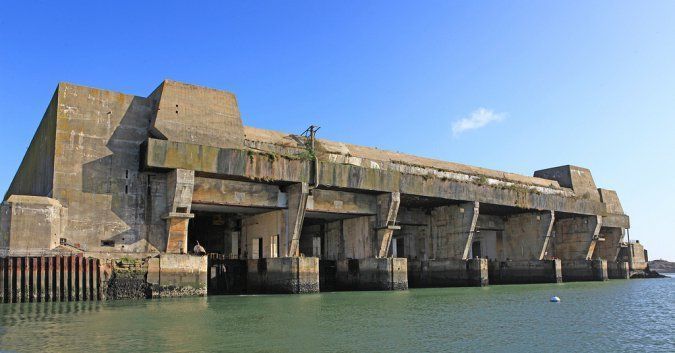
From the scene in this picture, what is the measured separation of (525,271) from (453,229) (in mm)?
9776

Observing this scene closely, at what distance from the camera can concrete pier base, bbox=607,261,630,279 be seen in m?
63.0

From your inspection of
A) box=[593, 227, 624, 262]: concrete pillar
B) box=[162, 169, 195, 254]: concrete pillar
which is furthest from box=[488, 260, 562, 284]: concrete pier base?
box=[162, 169, 195, 254]: concrete pillar

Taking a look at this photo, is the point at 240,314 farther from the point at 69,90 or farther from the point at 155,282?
the point at 69,90

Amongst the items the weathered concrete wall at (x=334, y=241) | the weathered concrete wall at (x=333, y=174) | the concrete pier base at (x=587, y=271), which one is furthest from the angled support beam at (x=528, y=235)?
the weathered concrete wall at (x=334, y=241)

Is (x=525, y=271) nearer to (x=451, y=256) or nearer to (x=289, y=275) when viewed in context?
(x=451, y=256)

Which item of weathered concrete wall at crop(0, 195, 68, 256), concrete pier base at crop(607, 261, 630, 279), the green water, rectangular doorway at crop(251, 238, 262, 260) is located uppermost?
weathered concrete wall at crop(0, 195, 68, 256)

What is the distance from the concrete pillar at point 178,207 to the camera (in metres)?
30.3

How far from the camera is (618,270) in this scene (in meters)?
63.2

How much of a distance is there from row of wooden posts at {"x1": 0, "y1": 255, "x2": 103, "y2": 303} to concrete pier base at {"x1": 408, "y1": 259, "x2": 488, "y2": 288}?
2755cm

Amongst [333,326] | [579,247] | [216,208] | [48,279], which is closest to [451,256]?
[579,247]

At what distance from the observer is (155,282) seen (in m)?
28.0

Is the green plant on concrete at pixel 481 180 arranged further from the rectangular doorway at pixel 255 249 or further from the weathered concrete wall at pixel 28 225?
the weathered concrete wall at pixel 28 225

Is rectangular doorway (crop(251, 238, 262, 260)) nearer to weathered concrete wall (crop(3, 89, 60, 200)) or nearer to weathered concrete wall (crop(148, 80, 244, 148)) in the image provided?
weathered concrete wall (crop(148, 80, 244, 148))

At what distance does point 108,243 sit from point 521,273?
3630 centimetres
